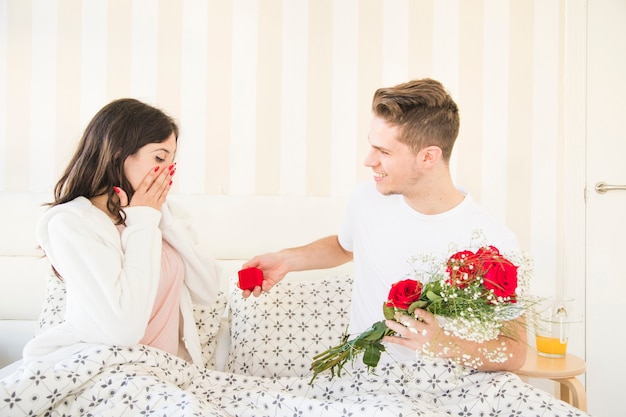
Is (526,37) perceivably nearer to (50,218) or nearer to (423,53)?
(423,53)

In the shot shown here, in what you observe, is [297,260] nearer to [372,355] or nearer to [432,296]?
[372,355]

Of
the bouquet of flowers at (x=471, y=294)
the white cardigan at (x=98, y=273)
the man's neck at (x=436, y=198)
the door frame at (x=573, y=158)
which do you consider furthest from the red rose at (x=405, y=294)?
the door frame at (x=573, y=158)

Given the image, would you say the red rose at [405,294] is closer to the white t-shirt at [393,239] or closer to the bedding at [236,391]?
the bedding at [236,391]

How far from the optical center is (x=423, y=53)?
272cm

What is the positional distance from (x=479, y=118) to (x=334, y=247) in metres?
1.04

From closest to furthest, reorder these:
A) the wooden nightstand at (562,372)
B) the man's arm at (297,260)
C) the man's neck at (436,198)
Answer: the man's neck at (436,198), the man's arm at (297,260), the wooden nightstand at (562,372)

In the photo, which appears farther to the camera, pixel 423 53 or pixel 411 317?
pixel 423 53

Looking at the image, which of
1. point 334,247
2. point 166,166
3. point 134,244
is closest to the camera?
point 134,244

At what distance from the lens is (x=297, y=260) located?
204cm

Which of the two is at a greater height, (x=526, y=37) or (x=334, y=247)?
(x=526, y=37)

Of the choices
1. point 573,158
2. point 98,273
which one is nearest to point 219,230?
point 98,273

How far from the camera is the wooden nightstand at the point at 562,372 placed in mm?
2123

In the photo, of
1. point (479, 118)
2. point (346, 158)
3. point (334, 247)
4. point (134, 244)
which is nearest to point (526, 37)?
point (479, 118)

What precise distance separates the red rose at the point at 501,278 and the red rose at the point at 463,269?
25mm
